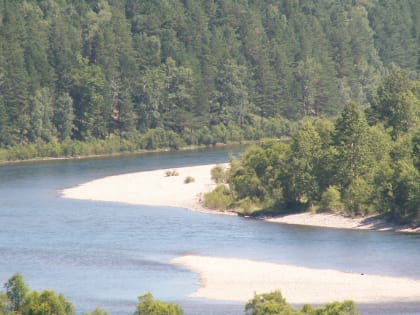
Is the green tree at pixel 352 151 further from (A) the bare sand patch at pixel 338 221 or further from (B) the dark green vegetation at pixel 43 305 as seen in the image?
(B) the dark green vegetation at pixel 43 305

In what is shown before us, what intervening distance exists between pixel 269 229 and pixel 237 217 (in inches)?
317

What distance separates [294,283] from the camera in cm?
7212

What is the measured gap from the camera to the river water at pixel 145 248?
69938 millimetres

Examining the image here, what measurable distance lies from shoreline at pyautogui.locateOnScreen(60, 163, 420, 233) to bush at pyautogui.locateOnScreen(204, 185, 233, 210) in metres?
0.61

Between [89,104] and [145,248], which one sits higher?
[89,104]

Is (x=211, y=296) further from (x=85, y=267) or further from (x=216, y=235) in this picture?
(x=216, y=235)

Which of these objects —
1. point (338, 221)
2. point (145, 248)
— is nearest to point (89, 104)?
point (338, 221)

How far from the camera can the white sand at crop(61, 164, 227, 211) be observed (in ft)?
366

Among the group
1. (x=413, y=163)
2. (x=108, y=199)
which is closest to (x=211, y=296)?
(x=413, y=163)

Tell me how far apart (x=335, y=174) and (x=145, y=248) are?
19985mm

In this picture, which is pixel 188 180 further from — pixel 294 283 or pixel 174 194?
pixel 294 283

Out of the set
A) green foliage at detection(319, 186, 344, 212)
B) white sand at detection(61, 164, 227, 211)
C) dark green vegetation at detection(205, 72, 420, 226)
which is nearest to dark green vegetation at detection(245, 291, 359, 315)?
dark green vegetation at detection(205, 72, 420, 226)

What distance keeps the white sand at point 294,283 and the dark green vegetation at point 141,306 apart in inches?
577

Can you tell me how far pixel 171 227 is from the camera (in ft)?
311
